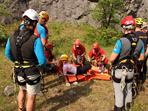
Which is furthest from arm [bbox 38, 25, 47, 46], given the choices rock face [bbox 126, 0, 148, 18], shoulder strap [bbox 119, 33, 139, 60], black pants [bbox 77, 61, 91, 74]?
rock face [bbox 126, 0, 148, 18]

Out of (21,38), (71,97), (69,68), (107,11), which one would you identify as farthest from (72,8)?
(21,38)

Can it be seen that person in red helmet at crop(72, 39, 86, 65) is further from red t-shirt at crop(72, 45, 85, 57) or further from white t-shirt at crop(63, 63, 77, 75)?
white t-shirt at crop(63, 63, 77, 75)

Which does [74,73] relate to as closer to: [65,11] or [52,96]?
[52,96]

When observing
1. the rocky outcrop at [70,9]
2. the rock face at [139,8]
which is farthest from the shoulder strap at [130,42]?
the rock face at [139,8]

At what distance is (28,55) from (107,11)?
9.10 metres

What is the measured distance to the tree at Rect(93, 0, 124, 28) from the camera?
593 inches

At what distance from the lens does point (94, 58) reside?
38.9ft

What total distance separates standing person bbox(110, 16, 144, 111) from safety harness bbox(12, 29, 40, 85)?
5.51 ft

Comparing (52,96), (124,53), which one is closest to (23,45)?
(124,53)

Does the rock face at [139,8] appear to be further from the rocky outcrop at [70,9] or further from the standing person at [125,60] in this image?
the standing person at [125,60]

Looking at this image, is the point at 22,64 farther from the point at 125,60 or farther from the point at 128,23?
the point at 128,23

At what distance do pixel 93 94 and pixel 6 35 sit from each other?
604cm

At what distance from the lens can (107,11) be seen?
15.2 meters

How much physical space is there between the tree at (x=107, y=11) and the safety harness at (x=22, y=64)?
28.9 ft
